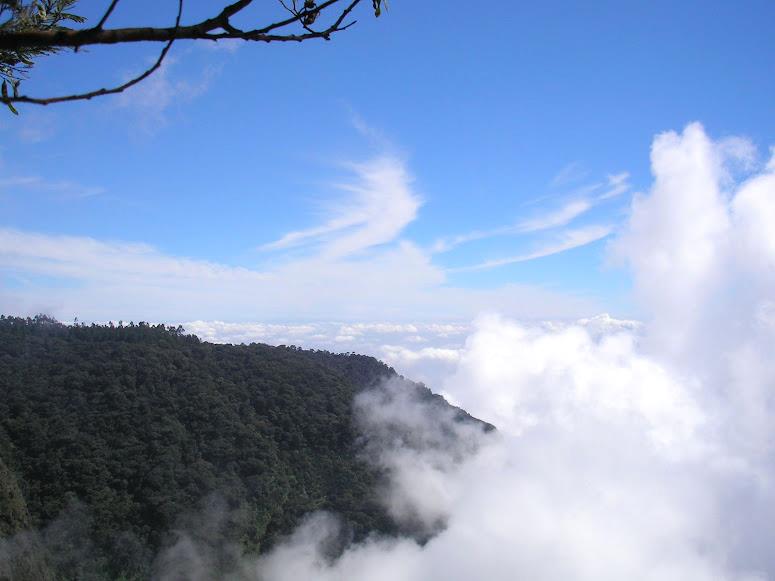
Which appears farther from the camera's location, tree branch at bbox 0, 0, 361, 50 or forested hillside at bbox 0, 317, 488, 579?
forested hillside at bbox 0, 317, 488, 579

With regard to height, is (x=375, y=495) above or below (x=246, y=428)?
below

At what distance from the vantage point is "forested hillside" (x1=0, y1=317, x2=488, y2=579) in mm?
57500

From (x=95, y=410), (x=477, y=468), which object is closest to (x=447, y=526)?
(x=477, y=468)

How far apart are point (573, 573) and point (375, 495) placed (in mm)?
93883

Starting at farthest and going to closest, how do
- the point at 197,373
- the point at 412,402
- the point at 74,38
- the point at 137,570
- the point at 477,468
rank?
the point at 477,468
the point at 412,402
the point at 197,373
the point at 137,570
the point at 74,38

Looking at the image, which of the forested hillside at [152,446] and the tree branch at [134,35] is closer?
the tree branch at [134,35]

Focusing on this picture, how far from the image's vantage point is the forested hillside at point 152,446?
189ft

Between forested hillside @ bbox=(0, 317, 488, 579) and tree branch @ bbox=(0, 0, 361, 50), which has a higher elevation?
tree branch @ bbox=(0, 0, 361, 50)

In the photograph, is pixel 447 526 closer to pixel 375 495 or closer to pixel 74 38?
pixel 375 495

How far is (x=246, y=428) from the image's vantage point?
83.8m

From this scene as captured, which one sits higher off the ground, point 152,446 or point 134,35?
point 134,35

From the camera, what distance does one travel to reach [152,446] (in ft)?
237

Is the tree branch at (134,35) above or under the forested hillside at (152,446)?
above

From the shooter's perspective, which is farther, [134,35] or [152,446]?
[152,446]
